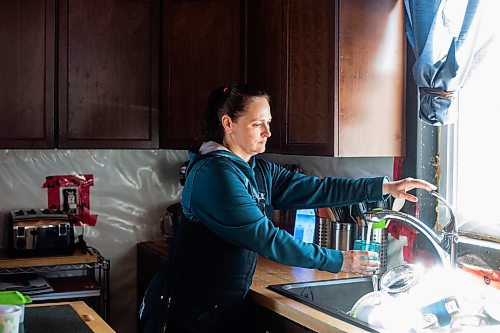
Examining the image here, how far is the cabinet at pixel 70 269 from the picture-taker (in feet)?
10.5

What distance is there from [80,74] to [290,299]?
156 cm

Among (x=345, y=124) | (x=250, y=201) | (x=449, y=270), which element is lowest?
(x=449, y=270)

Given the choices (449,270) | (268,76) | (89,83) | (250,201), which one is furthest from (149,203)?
(449,270)

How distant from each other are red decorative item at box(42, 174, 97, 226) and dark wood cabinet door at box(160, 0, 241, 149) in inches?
20.6

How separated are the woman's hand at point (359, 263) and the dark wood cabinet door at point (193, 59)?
1.37 m

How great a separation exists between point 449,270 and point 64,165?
82.0 inches

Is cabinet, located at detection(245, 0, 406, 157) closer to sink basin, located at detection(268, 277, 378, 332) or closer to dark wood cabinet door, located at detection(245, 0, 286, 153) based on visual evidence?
dark wood cabinet door, located at detection(245, 0, 286, 153)

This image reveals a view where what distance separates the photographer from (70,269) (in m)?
3.45

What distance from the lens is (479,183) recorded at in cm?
255

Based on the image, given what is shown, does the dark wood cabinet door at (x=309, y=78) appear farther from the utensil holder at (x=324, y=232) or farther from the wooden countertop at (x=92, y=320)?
the wooden countertop at (x=92, y=320)

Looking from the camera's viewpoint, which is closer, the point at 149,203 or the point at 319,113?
the point at 319,113

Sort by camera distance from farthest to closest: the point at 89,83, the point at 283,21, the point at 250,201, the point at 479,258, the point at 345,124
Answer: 1. the point at 89,83
2. the point at 283,21
3. the point at 345,124
4. the point at 479,258
5. the point at 250,201

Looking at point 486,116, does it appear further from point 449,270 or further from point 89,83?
point 89,83

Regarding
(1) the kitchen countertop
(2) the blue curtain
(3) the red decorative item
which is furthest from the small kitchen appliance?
(2) the blue curtain
